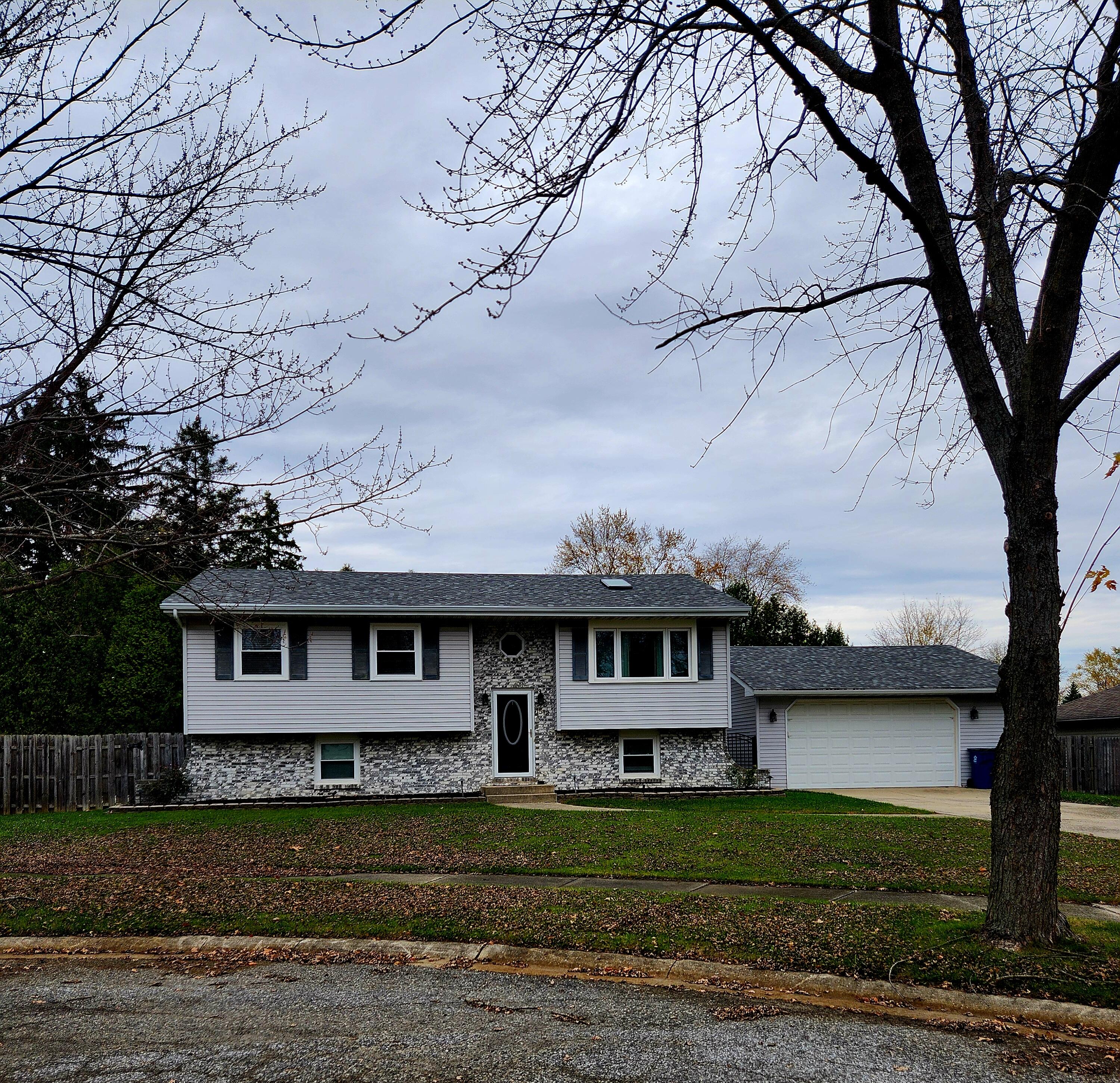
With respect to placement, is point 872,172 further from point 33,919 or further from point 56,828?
point 56,828

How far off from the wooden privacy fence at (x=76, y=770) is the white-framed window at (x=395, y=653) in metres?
4.55

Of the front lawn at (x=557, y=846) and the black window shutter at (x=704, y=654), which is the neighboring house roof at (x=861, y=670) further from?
the front lawn at (x=557, y=846)

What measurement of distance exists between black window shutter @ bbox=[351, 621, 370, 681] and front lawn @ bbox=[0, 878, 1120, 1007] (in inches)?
437

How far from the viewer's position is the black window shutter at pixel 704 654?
23.0 meters

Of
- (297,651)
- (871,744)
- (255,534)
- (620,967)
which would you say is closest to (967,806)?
(871,744)

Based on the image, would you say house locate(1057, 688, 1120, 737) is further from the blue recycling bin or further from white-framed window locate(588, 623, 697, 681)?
white-framed window locate(588, 623, 697, 681)

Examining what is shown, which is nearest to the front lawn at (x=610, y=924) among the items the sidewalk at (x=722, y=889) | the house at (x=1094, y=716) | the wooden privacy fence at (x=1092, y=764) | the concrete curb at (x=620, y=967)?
the concrete curb at (x=620, y=967)

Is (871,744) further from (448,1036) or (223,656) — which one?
(448,1036)

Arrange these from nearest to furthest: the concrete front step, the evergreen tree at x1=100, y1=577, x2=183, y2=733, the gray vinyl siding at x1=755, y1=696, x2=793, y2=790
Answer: the concrete front step → the evergreen tree at x1=100, y1=577, x2=183, y2=733 → the gray vinyl siding at x1=755, y1=696, x2=793, y2=790

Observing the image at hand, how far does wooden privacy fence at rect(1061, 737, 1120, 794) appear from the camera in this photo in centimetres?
2453

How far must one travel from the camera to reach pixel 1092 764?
82.3ft

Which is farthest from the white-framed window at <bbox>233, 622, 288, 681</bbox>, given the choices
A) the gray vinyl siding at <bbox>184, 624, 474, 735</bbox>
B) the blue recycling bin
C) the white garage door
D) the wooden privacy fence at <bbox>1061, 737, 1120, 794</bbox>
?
the wooden privacy fence at <bbox>1061, 737, 1120, 794</bbox>

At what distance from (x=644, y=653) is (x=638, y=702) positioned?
1.18 m

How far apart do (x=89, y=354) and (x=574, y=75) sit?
3.69 meters
